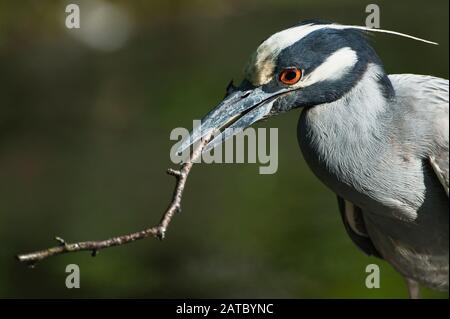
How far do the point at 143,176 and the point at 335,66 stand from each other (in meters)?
5.40

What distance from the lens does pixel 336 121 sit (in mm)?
3428

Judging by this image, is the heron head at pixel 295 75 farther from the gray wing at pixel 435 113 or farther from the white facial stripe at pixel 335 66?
the gray wing at pixel 435 113

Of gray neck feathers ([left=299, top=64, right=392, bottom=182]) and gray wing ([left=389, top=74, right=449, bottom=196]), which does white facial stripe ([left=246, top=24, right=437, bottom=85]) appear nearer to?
gray neck feathers ([left=299, top=64, right=392, bottom=182])

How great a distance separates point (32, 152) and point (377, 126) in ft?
21.1

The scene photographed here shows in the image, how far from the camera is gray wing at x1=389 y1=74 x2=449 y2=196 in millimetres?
3494

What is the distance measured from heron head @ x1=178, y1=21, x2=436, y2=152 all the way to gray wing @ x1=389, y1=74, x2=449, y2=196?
0.48 feet

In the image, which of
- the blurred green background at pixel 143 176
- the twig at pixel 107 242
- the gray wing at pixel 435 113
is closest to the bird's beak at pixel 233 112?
the twig at pixel 107 242

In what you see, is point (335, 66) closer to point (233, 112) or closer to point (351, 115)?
point (351, 115)

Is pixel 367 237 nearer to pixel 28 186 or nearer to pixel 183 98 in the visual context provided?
pixel 28 186

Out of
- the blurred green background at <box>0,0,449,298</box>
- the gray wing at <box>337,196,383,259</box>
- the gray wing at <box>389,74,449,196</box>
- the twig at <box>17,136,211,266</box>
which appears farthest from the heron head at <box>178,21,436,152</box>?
the blurred green background at <box>0,0,449,298</box>

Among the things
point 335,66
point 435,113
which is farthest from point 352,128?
point 435,113

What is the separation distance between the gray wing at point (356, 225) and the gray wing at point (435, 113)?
2.64 ft

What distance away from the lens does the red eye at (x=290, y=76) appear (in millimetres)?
3344

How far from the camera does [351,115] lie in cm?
342
